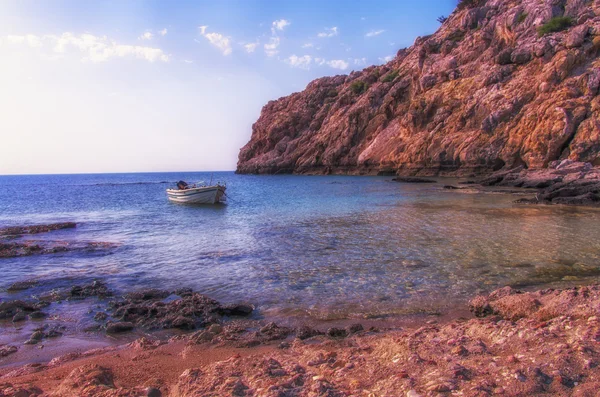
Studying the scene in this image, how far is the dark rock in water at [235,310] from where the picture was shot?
7676 millimetres

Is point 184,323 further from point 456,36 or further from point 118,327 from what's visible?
point 456,36

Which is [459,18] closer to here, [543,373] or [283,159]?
[283,159]

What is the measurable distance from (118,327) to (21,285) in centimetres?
482

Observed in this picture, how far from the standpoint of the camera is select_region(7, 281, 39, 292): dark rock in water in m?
9.73

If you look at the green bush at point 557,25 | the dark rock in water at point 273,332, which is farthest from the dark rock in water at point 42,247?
the green bush at point 557,25

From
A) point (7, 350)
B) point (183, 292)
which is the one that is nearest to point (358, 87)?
point (183, 292)

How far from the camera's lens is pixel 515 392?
3.42 meters

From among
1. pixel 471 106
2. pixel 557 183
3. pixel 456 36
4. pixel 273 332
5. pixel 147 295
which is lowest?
pixel 147 295

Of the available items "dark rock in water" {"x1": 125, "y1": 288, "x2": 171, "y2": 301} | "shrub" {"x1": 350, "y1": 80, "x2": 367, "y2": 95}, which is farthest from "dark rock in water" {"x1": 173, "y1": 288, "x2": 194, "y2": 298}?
"shrub" {"x1": 350, "y1": 80, "x2": 367, "y2": 95}

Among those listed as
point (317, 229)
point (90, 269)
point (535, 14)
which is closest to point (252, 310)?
point (90, 269)

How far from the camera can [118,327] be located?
7.05 meters

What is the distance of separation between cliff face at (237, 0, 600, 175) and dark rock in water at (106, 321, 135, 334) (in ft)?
141

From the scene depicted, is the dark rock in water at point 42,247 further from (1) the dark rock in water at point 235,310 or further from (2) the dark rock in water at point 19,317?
(1) the dark rock in water at point 235,310

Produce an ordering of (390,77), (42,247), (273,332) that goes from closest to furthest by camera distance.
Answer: (273,332) → (42,247) → (390,77)
